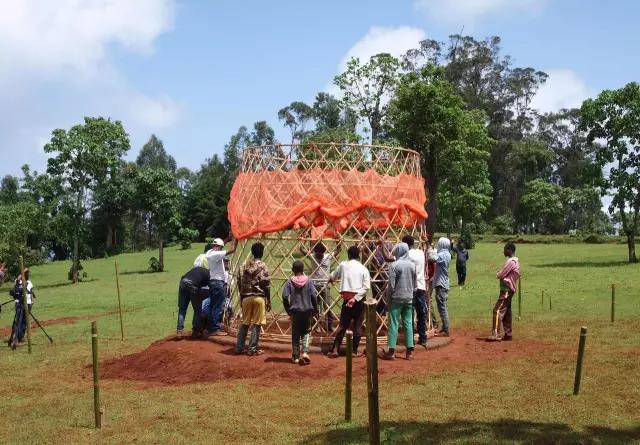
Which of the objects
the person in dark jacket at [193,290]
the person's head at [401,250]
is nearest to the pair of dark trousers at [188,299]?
the person in dark jacket at [193,290]

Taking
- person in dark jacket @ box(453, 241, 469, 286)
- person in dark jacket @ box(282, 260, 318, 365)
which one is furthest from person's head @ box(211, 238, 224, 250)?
person in dark jacket @ box(453, 241, 469, 286)

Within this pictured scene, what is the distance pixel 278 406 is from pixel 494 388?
296 centimetres

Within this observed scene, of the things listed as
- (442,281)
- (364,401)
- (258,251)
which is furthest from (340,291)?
(442,281)

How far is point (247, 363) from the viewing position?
35.3 ft

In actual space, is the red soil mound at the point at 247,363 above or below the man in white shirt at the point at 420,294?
below

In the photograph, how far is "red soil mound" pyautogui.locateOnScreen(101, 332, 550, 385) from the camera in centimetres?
1030

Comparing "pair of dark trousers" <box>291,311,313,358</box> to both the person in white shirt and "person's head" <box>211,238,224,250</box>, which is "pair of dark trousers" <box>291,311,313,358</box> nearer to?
the person in white shirt

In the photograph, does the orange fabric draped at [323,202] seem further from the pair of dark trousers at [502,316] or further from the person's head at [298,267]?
the pair of dark trousers at [502,316]

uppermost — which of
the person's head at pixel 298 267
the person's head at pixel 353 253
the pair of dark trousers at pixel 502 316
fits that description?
the person's head at pixel 353 253

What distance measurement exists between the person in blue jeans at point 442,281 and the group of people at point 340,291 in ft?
0.06

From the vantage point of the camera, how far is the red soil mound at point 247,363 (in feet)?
33.8

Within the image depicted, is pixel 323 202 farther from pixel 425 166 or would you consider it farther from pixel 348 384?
pixel 425 166

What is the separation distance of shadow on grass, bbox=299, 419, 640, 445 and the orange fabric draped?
535cm

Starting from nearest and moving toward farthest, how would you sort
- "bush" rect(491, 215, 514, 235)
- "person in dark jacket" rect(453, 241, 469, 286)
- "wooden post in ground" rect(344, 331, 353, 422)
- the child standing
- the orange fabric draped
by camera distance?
"wooden post in ground" rect(344, 331, 353, 422) → the orange fabric draped → the child standing → "person in dark jacket" rect(453, 241, 469, 286) → "bush" rect(491, 215, 514, 235)
